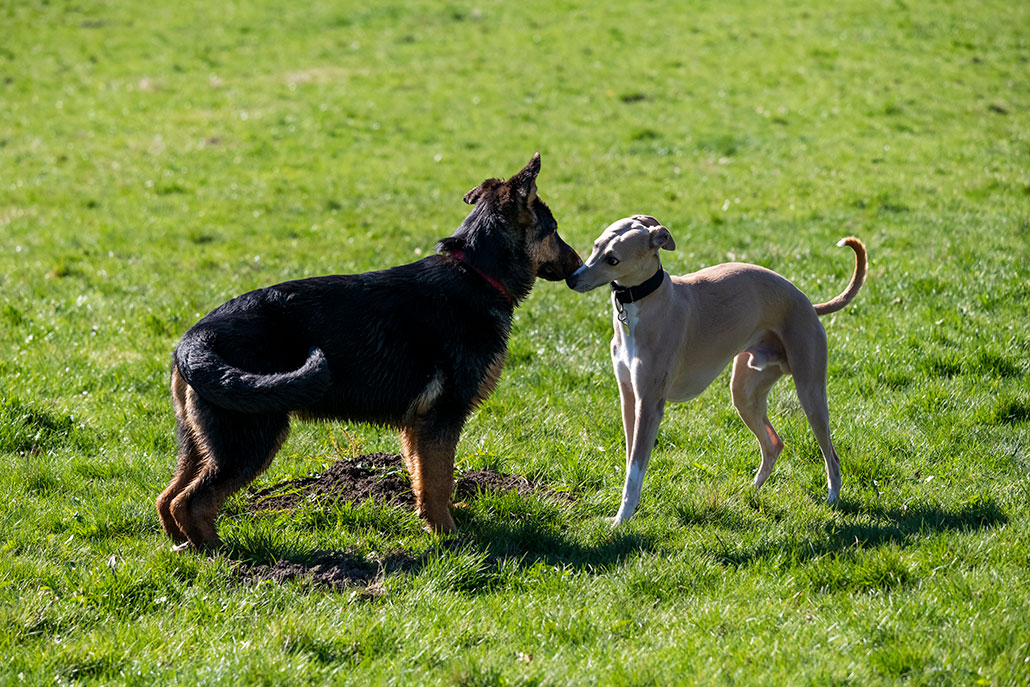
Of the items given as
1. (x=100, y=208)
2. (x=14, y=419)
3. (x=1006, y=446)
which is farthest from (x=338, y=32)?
(x=1006, y=446)

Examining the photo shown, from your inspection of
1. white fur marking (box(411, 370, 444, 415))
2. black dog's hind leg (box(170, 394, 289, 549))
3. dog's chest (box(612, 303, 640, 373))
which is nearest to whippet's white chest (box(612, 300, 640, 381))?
dog's chest (box(612, 303, 640, 373))

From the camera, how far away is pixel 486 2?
2670 cm

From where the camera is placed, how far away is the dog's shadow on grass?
16.7 ft

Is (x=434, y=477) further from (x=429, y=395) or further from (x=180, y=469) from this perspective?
(x=180, y=469)

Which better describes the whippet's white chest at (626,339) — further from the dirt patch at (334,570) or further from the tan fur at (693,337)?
the dirt patch at (334,570)

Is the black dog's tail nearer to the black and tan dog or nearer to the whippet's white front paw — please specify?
the black and tan dog

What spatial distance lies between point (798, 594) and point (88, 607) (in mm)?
3510

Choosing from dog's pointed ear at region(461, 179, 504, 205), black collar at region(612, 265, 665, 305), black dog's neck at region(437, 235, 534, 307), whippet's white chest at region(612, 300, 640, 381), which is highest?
dog's pointed ear at region(461, 179, 504, 205)

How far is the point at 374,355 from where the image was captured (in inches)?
208

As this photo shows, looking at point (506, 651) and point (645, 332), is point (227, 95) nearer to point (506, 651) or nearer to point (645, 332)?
point (645, 332)

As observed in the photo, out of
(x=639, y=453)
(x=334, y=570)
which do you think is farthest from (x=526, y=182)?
(x=334, y=570)

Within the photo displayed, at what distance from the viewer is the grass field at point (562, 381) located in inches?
170

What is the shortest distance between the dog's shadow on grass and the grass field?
0.02 m

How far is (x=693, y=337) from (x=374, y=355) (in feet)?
6.29
